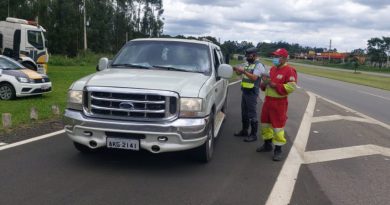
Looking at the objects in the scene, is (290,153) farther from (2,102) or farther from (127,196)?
(2,102)

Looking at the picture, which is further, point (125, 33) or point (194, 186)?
point (125, 33)

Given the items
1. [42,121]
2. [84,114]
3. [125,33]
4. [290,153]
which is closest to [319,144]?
[290,153]

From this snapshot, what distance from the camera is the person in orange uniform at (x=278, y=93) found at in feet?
24.1

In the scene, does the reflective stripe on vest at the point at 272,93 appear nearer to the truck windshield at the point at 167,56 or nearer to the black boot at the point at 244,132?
the truck windshield at the point at 167,56

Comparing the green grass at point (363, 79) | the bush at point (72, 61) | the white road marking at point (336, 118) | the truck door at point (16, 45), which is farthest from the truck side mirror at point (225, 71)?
the bush at point (72, 61)

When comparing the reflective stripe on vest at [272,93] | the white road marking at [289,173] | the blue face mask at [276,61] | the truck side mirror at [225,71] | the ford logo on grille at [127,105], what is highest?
the blue face mask at [276,61]

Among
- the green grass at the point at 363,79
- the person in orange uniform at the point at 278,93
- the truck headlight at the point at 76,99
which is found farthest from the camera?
the green grass at the point at 363,79

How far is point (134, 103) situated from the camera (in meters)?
6.03

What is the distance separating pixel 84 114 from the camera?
20.4 ft

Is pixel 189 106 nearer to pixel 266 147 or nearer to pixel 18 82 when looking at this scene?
pixel 266 147

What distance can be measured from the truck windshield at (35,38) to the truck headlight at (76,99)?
19.0 meters

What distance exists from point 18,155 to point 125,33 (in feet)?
303

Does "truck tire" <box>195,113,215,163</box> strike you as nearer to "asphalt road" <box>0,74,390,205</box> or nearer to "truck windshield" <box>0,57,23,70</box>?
"asphalt road" <box>0,74,390,205</box>

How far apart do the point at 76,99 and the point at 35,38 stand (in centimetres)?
1935
